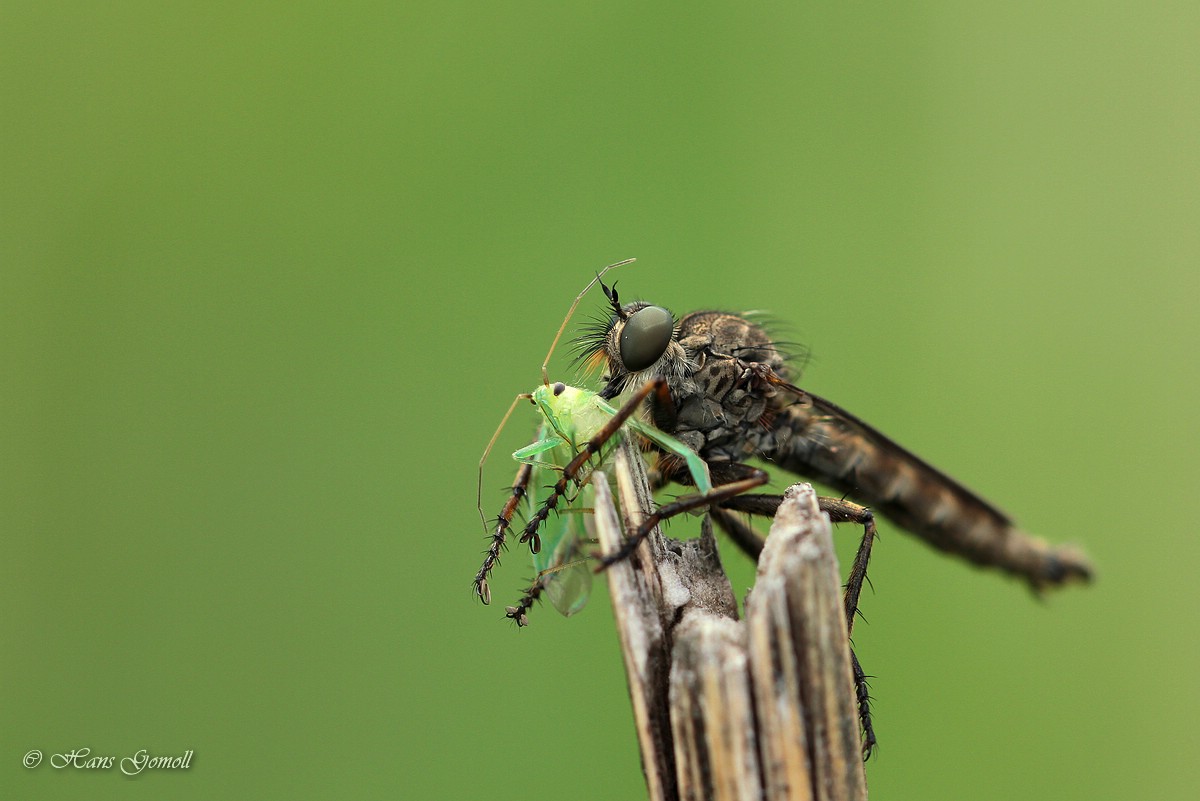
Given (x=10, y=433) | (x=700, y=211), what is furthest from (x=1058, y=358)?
(x=10, y=433)

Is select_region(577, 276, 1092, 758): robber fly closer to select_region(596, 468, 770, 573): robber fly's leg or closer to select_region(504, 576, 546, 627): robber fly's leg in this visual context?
select_region(596, 468, 770, 573): robber fly's leg

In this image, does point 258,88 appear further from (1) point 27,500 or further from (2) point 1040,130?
(2) point 1040,130

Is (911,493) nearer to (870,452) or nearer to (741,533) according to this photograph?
(870,452)

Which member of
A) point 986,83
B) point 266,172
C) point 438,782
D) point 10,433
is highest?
point 986,83

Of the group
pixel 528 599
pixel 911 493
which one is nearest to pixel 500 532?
pixel 528 599

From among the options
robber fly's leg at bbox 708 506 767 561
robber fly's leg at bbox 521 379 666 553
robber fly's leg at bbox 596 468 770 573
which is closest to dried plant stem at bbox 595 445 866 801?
robber fly's leg at bbox 596 468 770 573
